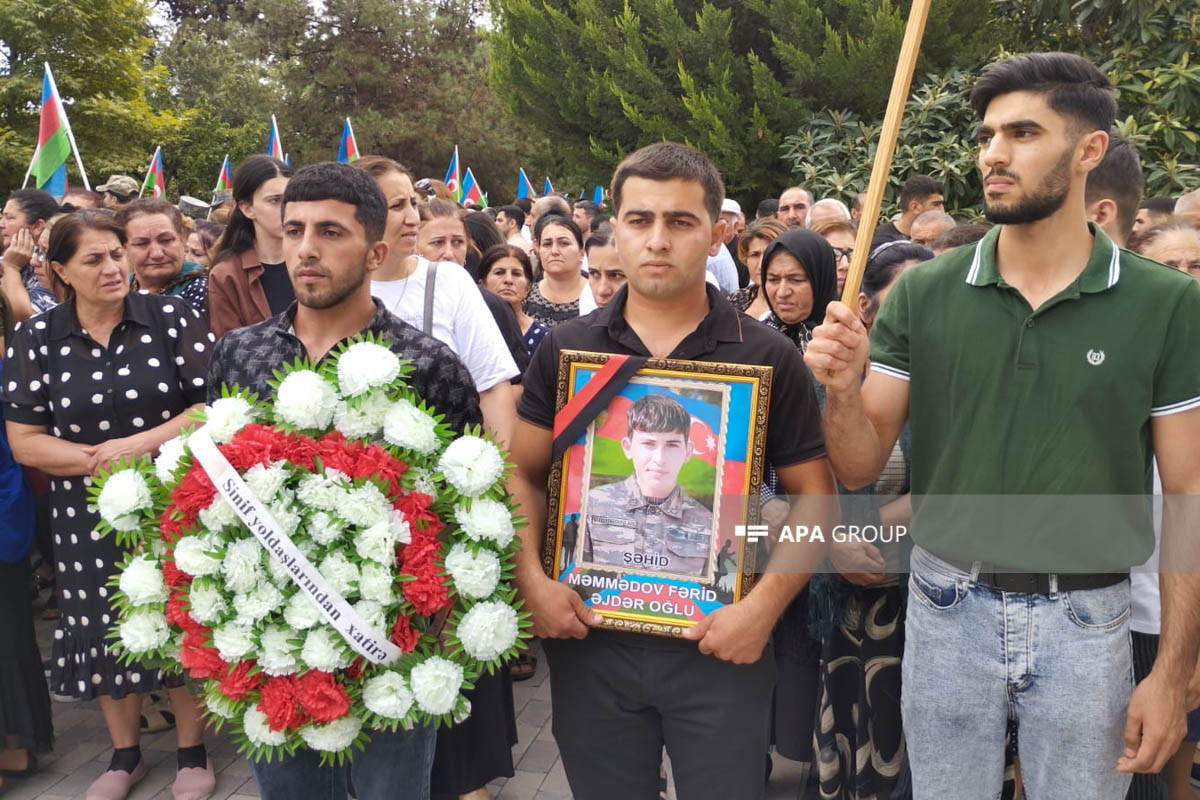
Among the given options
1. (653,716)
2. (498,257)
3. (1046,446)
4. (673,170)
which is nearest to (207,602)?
(653,716)

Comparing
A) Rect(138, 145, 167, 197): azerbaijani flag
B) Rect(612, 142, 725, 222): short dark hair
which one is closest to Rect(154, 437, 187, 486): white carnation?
Rect(612, 142, 725, 222): short dark hair

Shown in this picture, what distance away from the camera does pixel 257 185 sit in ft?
13.8

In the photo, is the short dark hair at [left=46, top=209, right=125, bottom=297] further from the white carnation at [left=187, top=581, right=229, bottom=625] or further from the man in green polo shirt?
the man in green polo shirt

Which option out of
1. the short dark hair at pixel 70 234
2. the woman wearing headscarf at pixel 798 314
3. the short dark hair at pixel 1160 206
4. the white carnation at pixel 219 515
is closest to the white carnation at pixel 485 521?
the white carnation at pixel 219 515

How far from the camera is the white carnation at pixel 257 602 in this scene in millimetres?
2027

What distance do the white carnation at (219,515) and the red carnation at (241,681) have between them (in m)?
0.29

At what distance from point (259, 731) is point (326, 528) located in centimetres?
47

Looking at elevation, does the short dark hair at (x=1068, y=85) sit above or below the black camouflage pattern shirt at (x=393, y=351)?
above

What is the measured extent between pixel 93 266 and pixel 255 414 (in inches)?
76.3

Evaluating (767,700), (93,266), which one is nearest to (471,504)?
(767,700)

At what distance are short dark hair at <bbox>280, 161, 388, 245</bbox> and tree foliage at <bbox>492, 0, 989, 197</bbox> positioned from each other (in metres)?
12.0

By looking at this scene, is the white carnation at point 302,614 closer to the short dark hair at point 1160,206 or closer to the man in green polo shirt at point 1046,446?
the man in green polo shirt at point 1046,446

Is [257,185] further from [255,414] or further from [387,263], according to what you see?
[255,414]

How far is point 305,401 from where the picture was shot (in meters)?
2.12
